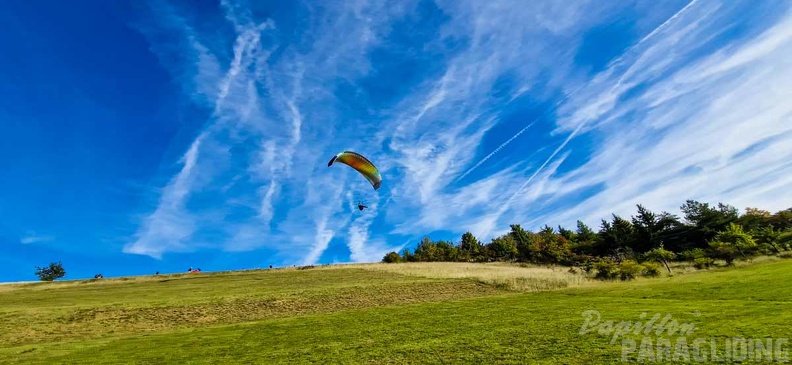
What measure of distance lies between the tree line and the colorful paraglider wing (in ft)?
82.4

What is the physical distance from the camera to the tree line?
41719mm

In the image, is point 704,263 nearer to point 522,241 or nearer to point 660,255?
point 660,255

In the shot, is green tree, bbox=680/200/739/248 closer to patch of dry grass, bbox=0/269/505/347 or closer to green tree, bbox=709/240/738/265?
green tree, bbox=709/240/738/265

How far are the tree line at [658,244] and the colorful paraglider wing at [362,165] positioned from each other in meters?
25.1

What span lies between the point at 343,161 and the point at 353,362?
2188 cm

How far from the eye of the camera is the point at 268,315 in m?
29.8

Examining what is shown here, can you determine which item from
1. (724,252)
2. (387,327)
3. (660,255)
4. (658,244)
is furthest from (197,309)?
(658,244)

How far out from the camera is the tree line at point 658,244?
1642 inches

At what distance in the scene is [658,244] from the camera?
6431cm

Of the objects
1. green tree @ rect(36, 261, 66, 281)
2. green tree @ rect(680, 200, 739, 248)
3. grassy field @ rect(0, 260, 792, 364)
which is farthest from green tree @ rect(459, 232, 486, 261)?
green tree @ rect(36, 261, 66, 281)

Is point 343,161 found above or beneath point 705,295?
above

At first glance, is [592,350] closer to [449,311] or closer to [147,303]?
[449,311]

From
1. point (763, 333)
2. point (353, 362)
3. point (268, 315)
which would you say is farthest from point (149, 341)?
point (763, 333)

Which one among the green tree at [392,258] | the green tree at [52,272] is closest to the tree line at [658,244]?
the green tree at [392,258]
